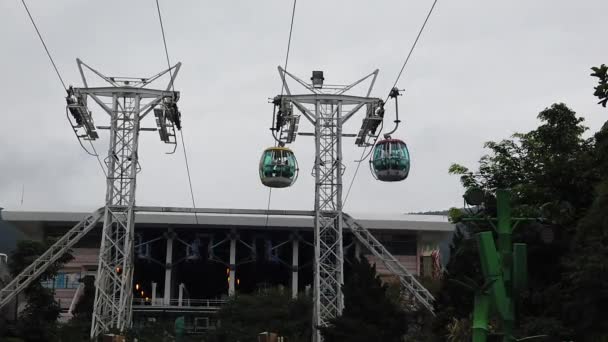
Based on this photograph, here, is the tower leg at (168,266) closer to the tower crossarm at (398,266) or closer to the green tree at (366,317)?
the tower crossarm at (398,266)

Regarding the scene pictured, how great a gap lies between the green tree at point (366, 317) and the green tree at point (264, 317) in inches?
712

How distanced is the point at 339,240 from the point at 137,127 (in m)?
9.90

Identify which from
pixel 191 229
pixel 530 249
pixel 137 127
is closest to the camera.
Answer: pixel 530 249

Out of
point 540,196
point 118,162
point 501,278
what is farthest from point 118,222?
point 501,278

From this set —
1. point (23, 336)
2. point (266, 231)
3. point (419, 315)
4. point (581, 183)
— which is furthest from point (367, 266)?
point (266, 231)

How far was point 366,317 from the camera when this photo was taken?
32.7 meters

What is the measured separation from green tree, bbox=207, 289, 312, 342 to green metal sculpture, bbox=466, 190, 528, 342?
3726 centimetres

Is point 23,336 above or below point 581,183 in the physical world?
below

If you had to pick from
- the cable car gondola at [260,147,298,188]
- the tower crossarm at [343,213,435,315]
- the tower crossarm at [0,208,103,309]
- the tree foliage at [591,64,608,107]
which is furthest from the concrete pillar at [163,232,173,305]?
the tree foliage at [591,64,608,107]

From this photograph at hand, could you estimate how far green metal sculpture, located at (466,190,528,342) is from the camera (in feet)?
45.6

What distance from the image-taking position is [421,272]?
7806 cm

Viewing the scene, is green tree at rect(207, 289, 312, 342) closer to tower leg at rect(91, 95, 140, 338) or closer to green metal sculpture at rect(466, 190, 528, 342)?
tower leg at rect(91, 95, 140, 338)

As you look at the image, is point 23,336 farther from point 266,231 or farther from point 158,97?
point 266,231

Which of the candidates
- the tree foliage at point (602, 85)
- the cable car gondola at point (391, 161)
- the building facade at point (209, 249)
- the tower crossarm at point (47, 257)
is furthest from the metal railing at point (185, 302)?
the tree foliage at point (602, 85)
